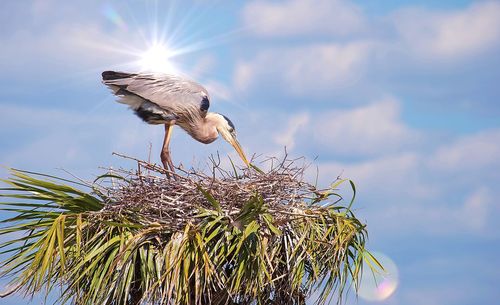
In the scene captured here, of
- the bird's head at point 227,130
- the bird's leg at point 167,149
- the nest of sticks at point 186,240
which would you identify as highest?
the bird's head at point 227,130

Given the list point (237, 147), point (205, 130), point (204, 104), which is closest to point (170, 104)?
point (204, 104)

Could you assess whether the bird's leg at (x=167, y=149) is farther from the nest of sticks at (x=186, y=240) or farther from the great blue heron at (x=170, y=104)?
the nest of sticks at (x=186, y=240)

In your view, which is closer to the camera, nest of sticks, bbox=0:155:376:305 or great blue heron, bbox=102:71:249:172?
nest of sticks, bbox=0:155:376:305

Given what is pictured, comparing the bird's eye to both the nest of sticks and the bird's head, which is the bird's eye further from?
the nest of sticks

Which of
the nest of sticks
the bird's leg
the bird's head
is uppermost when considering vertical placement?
the bird's head

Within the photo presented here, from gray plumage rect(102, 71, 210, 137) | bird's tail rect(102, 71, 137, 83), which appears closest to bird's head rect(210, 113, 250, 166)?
gray plumage rect(102, 71, 210, 137)

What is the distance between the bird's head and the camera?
1287cm

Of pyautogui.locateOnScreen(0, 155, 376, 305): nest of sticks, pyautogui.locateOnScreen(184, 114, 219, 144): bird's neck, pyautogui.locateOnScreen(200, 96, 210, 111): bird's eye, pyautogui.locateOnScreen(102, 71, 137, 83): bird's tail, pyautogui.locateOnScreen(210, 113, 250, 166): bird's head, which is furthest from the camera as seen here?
pyautogui.locateOnScreen(210, 113, 250, 166): bird's head

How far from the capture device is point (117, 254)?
8.88 metres

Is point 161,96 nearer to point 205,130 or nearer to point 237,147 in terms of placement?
point 205,130

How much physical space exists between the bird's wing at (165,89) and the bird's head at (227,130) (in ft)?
1.03

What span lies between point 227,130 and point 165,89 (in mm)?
1355

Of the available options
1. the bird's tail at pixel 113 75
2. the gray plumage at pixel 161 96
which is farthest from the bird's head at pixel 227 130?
the bird's tail at pixel 113 75

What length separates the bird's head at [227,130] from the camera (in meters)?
12.9
